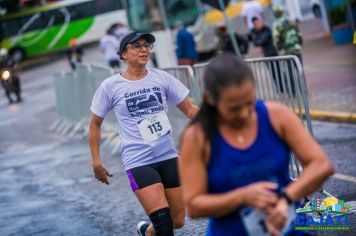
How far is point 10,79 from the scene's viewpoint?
97.2 ft

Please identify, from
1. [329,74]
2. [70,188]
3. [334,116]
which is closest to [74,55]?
[329,74]

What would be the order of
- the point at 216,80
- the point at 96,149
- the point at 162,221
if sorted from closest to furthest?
1. the point at 216,80
2. the point at 162,221
3. the point at 96,149

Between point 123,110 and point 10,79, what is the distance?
78.5 ft

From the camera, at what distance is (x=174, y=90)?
21.1 feet

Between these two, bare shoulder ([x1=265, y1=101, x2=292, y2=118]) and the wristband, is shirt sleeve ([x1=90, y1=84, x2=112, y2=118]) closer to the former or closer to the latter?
bare shoulder ([x1=265, y1=101, x2=292, y2=118])

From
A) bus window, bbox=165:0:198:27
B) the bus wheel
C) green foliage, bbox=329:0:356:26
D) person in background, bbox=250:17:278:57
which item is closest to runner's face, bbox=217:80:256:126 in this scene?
person in background, bbox=250:17:278:57

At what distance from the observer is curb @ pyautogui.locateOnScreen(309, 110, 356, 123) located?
12.8 meters

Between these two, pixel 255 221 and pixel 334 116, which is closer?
pixel 255 221

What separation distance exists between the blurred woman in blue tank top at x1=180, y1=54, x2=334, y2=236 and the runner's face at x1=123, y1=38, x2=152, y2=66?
8.62 ft

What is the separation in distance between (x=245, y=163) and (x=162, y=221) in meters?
2.55

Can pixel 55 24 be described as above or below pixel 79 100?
above

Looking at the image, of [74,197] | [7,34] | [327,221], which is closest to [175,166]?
[327,221]

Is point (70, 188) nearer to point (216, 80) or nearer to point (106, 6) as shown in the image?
point (216, 80)

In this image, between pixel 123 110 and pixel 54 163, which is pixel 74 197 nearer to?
pixel 54 163
